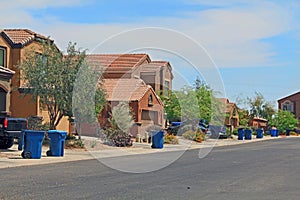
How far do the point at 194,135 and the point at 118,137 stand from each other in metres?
12.9

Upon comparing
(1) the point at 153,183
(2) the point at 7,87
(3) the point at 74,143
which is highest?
(2) the point at 7,87

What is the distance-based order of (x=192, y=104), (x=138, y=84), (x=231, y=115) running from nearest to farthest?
1. (x=138, y=84)
2. (x=192, y=104)
3. (x=231, y=115)

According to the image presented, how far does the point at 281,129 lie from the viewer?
8888 centimetres

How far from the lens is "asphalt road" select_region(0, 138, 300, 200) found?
12.7 meters

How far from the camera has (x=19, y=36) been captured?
1560 inches

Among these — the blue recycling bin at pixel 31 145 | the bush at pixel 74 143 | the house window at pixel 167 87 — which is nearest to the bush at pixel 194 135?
the house window at pixel 167 87

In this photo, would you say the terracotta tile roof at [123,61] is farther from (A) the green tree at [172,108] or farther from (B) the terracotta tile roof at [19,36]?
(B) the terracotta tile roof at [19,36]

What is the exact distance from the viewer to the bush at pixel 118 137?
33.8 m

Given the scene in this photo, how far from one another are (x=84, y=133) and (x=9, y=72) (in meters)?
8.84

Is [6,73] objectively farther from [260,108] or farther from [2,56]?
[260,108]

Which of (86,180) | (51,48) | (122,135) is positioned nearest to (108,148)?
(122,135)

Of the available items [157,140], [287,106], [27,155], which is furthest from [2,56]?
[287,106]

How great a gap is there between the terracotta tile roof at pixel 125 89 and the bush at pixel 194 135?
4563 millimetres

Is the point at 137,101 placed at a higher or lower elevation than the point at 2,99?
higher
